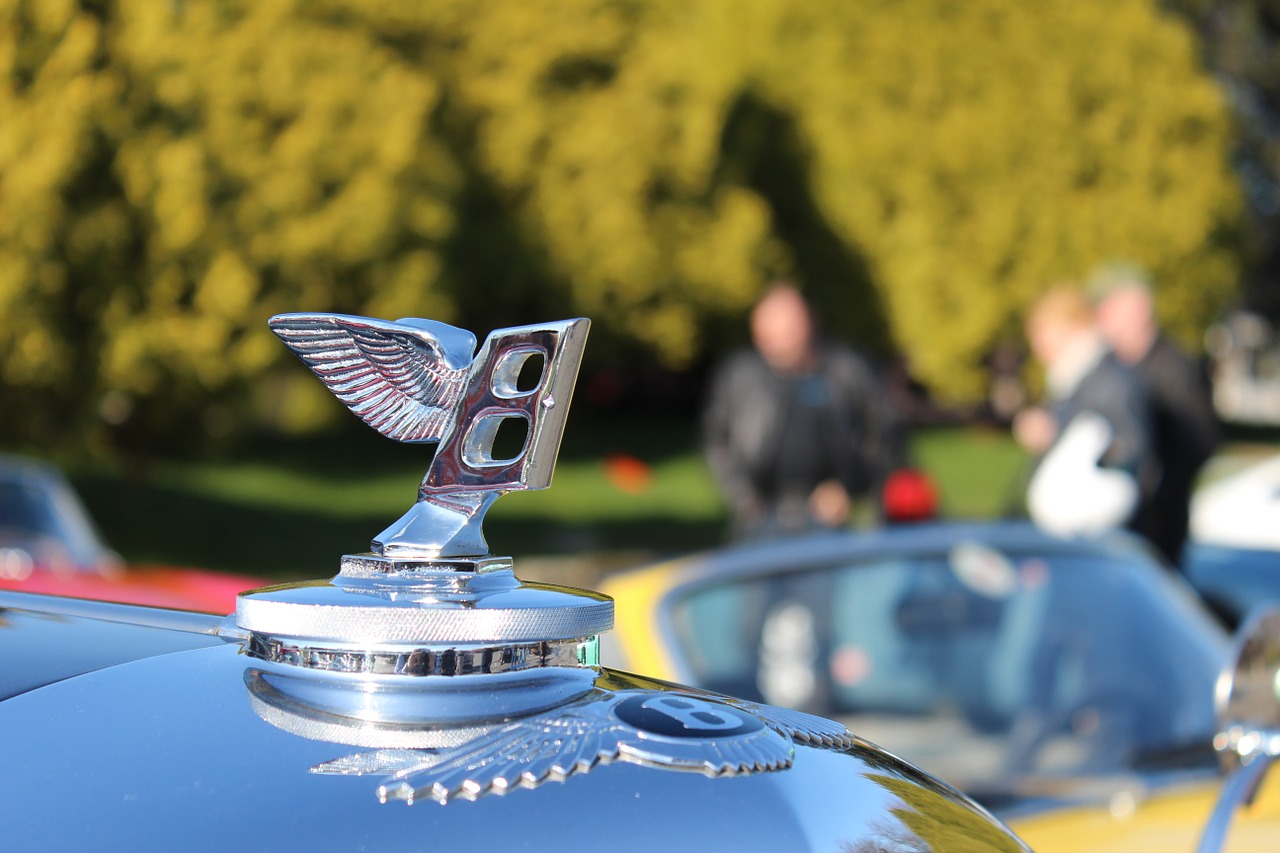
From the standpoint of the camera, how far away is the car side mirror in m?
1.68

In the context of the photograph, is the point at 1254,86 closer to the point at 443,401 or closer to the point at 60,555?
the point at 60,555

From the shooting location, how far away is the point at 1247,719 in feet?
5.92

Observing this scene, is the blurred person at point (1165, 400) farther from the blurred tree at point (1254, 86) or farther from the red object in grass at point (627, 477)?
the blurred tree at point (1254, 86)

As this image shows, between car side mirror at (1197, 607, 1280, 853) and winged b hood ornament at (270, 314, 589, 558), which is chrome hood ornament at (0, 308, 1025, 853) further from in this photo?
car side mirror at (1197, 607, 1280, 853)

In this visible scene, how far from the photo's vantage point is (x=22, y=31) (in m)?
10.2

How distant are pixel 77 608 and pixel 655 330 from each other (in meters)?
23.0

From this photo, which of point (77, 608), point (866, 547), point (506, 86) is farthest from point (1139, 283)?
point (506, 86)

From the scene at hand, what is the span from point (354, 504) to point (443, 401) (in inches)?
742

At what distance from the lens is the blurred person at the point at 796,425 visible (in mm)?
5617

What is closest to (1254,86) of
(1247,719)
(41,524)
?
(41,524)

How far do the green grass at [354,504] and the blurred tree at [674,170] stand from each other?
1.53 m

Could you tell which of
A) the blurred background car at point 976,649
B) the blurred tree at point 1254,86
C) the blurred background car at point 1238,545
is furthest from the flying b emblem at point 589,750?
the blurred tree at point 1254,86

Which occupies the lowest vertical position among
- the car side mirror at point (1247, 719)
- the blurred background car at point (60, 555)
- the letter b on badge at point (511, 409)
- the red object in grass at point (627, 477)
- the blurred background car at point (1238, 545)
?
the red object in grass at point (627, 477)

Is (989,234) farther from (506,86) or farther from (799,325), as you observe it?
(799,325)
